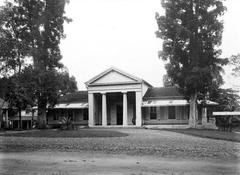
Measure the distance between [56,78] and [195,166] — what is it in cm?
2652

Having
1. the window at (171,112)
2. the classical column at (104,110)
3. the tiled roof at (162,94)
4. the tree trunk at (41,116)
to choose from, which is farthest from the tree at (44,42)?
the window at (171,112)

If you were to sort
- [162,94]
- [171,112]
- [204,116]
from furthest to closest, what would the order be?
[162,94] < [171,112] < [204,116]

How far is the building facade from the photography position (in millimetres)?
40531

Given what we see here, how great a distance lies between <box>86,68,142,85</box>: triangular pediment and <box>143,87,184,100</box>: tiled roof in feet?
9.94

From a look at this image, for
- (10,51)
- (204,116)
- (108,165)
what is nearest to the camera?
(108,165)

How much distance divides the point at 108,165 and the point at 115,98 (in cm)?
3301

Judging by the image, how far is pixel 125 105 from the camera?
1587 inches

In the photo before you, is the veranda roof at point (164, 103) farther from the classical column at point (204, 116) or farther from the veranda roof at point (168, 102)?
the classical column at point (204, 116)

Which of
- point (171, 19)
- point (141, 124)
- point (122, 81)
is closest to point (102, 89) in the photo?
point (122, 81)

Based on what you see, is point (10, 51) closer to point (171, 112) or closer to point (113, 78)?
point (113, 78)

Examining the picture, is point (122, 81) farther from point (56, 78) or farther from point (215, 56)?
point (215, 56)

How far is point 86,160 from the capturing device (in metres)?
12.7

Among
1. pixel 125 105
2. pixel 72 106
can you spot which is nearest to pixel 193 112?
pixel 125 105

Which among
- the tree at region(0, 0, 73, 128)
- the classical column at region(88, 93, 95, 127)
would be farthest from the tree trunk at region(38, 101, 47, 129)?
the classical column at region(88, 93, 95, 127)
